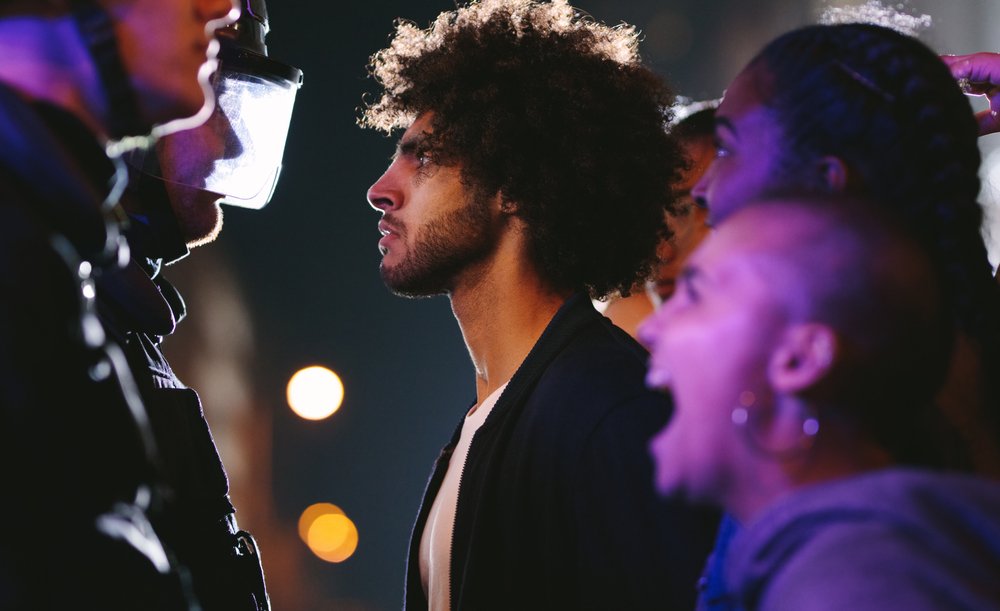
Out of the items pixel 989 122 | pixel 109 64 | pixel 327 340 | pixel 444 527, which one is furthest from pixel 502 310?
pixel 327 340

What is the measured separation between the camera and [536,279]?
6.93 ft

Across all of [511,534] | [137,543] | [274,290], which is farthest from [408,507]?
[137,543]

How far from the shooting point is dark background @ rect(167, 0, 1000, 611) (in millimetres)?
4371

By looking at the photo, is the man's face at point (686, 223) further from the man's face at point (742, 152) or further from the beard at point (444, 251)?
the man's face at point (742, 152)

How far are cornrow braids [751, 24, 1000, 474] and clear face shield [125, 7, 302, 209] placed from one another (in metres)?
1.78

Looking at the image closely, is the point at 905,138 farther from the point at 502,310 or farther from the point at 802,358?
the point at 502,310

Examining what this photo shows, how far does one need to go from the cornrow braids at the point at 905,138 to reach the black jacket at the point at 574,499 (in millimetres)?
529

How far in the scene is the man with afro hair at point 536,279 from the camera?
140 cm

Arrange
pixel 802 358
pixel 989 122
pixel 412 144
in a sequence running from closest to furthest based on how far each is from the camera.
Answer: pixel 802 358, pixel 989 122, pixel 412 144

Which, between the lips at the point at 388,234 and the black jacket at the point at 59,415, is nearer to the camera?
the black jacket at the point at 59,415

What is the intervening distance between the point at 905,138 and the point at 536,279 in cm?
126

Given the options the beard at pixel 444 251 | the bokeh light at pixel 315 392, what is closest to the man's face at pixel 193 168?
the beard at pixel 444 251

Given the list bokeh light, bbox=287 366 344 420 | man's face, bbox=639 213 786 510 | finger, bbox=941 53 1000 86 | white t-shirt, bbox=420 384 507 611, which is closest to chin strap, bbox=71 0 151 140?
man's face, bbox=639 213 786 510

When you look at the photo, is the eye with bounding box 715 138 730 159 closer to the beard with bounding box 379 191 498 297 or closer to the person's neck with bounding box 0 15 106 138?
the person's neck with bounding box 0 15 106 138
